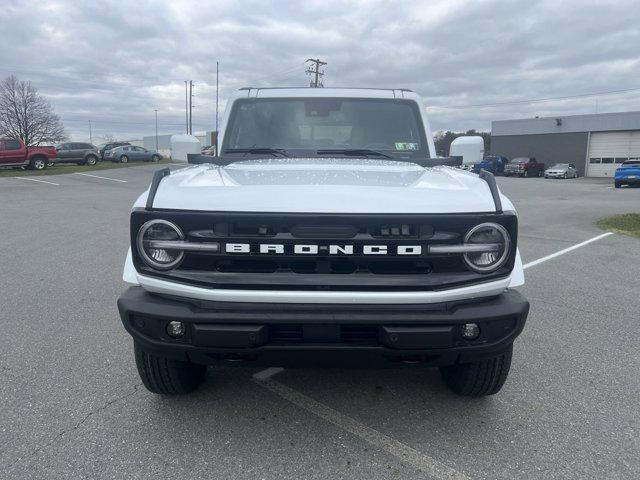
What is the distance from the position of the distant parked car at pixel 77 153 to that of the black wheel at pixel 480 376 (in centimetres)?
3530

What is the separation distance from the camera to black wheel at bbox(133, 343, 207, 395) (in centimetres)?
279

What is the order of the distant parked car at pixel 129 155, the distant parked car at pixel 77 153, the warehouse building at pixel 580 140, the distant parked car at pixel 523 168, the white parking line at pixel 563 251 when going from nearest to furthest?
1. the white parking line at pixel 563 251
2. the distant parked car at pixel 77 153
3. the distant parked car at pixel 129 155
4. the distant parked car at pixel 523 168
5. the warehouse building at pixel 580 140

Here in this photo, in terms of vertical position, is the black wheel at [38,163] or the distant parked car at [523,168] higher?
the distant parked car at [523,168]

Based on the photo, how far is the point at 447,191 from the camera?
249 centimetres

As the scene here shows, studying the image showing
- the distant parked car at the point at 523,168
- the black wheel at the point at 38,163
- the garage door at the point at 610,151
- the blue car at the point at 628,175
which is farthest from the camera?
the garage door at the point at 610,151

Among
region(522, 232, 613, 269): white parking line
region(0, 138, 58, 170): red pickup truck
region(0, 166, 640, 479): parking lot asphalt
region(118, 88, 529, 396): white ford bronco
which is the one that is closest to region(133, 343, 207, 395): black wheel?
region(0, 166, 640, 479): parking lot asphalt

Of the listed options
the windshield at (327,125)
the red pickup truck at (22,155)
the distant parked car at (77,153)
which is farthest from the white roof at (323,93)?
the distant parked car at (77,153)

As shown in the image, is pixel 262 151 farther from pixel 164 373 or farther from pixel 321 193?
pixel 164 373

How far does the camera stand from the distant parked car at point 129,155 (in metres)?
38.1

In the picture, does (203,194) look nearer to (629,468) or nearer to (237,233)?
(237,233)

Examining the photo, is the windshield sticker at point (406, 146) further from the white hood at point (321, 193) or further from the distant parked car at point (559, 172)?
the distant parked car at point (559, 172)

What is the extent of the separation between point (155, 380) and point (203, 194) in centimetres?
117

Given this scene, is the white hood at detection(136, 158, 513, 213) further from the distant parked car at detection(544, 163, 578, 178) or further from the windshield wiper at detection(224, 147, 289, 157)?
the distant parked car at detection(544, 163, 578, 178)

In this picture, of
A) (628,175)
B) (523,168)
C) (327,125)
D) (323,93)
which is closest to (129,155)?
(523,168)
